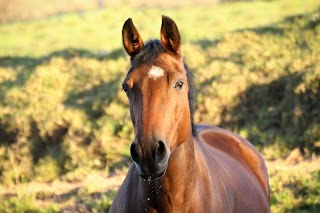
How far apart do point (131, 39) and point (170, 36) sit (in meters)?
0.26

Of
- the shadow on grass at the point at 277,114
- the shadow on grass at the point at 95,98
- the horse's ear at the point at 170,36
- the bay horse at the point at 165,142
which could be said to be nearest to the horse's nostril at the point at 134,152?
the bay horse at the point at 165,142

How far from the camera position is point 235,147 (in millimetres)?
5797

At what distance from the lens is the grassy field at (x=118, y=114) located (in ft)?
24.7

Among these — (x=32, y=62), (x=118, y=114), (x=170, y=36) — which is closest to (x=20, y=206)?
(x=118, y=114)

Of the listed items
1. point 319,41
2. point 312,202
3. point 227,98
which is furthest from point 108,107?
point 312,202

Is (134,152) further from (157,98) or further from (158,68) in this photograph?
(158,68)

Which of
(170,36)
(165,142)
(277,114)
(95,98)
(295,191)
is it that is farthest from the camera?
(95,98)

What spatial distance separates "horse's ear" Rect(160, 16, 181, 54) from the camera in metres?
3.88

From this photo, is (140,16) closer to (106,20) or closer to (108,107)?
(106,20)

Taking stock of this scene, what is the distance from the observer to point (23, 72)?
12141 millimetres

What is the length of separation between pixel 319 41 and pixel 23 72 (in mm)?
5537

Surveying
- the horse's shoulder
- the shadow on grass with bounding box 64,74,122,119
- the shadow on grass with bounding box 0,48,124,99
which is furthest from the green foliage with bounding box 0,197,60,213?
the shadow on grass with bounding box 0,48,124,99

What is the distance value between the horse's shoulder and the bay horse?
90 cm

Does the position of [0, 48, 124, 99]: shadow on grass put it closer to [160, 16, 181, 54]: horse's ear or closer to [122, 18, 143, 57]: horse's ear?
[122, 18, 143, 57]: horse's ear
